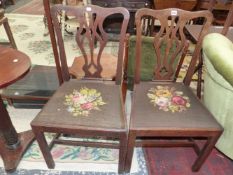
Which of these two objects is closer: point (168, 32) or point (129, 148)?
point (129, 148)

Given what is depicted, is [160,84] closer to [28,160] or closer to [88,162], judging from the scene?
[88,162]

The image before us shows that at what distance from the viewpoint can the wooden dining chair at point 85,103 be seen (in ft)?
3.98

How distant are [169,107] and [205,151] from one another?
35cm

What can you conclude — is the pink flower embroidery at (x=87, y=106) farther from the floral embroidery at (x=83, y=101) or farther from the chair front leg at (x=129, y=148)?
the chair front leg at (x=129, y=148)

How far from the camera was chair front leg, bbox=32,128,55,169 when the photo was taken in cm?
125

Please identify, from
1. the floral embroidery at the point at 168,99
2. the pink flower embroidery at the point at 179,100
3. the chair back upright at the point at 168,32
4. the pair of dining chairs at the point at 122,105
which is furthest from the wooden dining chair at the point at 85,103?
the pink flower embroidery at the point at 179,100

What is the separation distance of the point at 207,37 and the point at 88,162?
3.80ft

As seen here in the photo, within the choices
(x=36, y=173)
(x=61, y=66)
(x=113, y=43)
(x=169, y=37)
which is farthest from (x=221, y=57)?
(x=113, y=43)

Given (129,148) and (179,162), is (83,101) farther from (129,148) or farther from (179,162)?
(179,162)

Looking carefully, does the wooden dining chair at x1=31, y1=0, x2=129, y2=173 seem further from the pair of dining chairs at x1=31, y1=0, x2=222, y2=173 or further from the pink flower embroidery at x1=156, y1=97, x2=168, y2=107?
the pink flower embroidery at x1=156, y1=97, x2=168, y2=107

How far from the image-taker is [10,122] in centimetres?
150

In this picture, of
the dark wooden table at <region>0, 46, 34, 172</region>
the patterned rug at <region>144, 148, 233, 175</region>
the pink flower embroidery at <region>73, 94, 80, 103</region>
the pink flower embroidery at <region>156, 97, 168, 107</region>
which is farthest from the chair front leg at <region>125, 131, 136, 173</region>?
the dark wooden table at <region>0, 46, 34, 172</region>

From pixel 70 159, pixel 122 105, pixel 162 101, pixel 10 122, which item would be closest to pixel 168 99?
pixel 162 101

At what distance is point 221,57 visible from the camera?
46.1 inches
